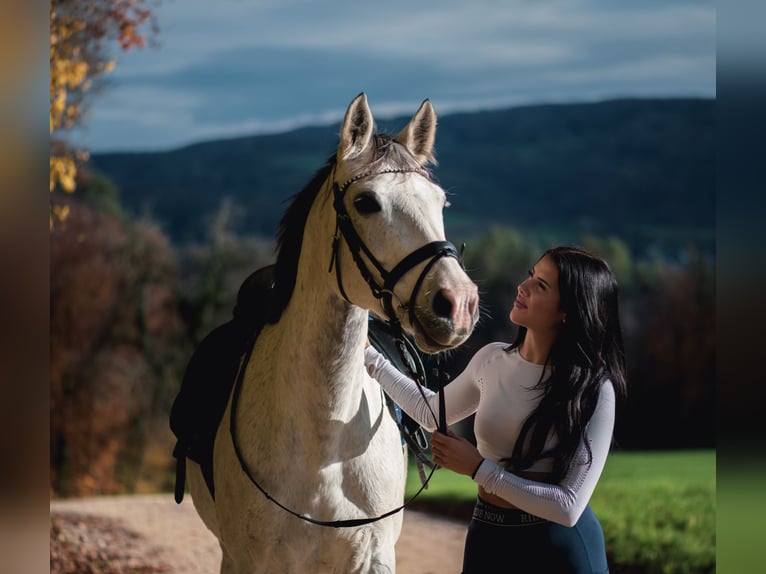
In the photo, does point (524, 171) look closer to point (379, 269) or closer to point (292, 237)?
point (292, 237)

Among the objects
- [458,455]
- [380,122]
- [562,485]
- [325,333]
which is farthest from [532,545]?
[380,122]

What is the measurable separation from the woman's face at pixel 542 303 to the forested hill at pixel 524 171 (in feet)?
35.2

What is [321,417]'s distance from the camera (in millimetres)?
2168

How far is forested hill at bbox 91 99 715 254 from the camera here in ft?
42.7

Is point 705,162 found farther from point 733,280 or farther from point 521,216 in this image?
point 733,280

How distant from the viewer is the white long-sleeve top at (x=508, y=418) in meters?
1.82

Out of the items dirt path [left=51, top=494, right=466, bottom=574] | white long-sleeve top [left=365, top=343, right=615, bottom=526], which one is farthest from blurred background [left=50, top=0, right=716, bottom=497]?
white long-sleeve top [left=365, top=343, right=615, bottom=526]

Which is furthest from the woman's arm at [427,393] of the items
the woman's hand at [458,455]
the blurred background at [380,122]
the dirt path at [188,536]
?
the blurred background at [380,122]

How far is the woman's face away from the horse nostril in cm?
26

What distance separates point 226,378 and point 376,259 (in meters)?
0.97

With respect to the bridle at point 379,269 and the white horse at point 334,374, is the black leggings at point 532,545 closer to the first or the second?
the bridle at point 379,269

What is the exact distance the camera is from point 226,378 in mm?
2705

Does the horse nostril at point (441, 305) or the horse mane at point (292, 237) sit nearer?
the horse nostril at point (441, 305)

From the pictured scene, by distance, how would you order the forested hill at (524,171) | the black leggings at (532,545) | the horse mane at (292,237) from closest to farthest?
the black leggings at (532,545)
the horse mane at (292,237)
the forested hill at (524,171)
